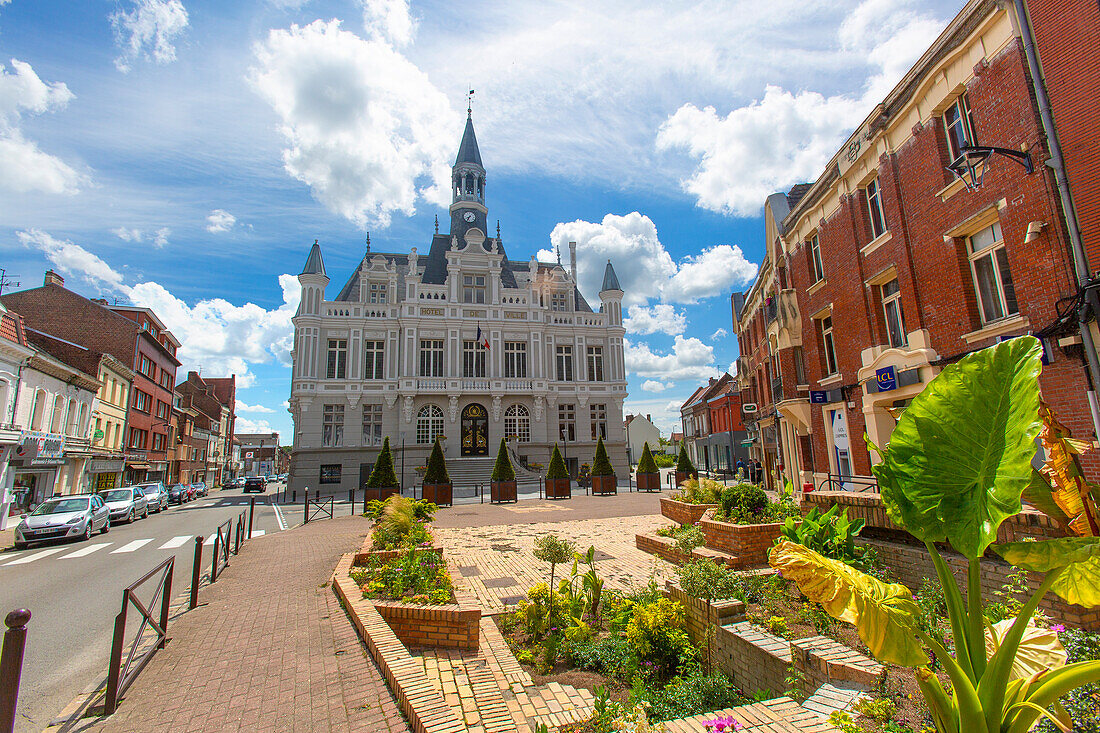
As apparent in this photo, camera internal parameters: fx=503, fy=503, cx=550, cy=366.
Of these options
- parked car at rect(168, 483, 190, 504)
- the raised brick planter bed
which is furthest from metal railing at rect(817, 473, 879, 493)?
parked car at rect(168, 483, 190, 504)

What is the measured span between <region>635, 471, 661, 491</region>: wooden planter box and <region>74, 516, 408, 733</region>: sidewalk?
2395 cm

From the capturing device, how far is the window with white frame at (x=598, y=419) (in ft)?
130

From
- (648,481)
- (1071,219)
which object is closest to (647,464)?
(648,481)

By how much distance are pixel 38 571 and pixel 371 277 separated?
30789 millimetres

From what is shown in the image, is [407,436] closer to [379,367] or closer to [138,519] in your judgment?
[379,367]

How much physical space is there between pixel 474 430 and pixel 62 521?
24056 mm

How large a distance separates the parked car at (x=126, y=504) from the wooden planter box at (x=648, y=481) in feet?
80.6

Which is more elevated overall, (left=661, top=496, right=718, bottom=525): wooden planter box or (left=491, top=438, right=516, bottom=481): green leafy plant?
(left=491, top=438, right=516, bottom=481): green leafy plant

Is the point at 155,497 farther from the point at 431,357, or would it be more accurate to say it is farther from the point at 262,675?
the point at 262,675

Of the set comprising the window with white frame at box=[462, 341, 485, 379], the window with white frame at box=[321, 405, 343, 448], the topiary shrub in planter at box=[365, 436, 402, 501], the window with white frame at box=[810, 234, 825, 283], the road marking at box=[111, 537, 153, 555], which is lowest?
the road marking at box=[111, 537, 153, 555]

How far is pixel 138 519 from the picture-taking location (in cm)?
2322

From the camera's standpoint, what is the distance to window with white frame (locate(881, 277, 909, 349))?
11.8 meters

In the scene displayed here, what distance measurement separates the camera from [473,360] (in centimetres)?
3819

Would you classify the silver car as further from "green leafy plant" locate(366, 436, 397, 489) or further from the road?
"green leafy plant" locate(366, 436, 397, 489)
